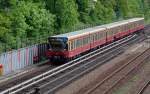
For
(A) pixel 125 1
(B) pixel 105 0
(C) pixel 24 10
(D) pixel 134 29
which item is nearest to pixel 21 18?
(C) pixel 24 10

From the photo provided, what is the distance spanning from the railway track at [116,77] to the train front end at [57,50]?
17.2 ft

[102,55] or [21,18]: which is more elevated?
[21,18]

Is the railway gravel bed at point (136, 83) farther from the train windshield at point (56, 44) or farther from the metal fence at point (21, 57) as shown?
the metal fence at point (21, 57)

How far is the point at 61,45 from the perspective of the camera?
133 ft

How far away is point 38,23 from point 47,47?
28.8 feet

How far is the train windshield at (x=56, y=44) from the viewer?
4028 centimetres

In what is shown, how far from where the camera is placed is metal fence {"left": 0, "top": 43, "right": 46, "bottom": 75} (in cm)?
3575

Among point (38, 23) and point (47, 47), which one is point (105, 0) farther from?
point (47, 47)

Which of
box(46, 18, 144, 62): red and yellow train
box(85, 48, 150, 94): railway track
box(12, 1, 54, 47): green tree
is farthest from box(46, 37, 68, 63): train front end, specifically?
box(85, 48, 150, 94): railway track

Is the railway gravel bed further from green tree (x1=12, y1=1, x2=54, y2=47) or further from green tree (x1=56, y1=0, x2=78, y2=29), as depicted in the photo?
green tree (x1=56, y1=0, x2=78, y2=29)

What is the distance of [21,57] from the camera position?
38281mm

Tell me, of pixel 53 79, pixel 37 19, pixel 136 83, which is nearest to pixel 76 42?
pixel 37 19

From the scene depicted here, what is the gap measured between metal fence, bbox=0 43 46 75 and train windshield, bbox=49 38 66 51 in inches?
56.8

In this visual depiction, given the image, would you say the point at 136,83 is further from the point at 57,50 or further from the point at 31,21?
the point at 31,21
